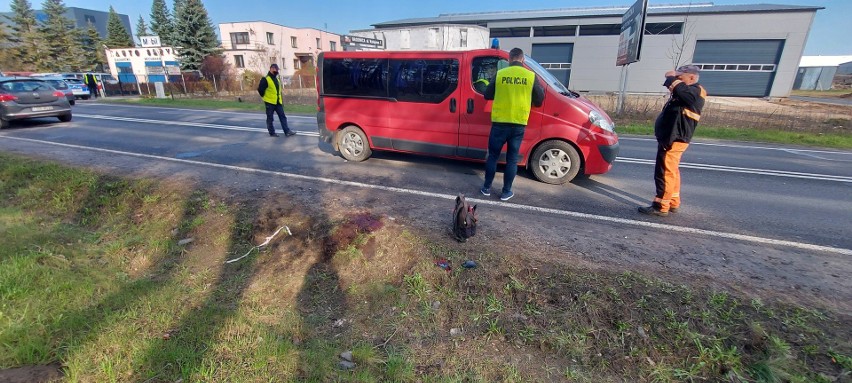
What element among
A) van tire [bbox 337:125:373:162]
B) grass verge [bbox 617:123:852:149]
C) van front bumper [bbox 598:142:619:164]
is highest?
van front bumper [bbox 598:142:619:164]

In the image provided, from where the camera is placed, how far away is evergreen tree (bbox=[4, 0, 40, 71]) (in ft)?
135

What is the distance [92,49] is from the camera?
51.6 metres

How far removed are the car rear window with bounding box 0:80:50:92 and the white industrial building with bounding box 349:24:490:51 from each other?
26.1 meters

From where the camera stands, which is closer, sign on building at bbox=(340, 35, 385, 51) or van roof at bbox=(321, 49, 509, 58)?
van roof at bbox=(321, 49, 509, 58)

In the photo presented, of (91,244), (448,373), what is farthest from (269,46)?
(448,373)

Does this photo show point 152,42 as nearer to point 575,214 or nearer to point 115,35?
point 575,214

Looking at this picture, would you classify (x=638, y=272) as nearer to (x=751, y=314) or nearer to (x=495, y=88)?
(x=751, y=314)

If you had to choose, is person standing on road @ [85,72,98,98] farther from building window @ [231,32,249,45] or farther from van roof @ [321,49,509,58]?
van roof @ [321,49,509,58]

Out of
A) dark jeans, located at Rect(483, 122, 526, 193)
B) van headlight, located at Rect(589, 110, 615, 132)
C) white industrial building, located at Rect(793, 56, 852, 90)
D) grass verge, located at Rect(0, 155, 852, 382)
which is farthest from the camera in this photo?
white industrial building, located at Rect(793, 56, 852, 90)

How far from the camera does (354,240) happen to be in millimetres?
3602

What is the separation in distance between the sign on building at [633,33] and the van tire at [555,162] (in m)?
12.5

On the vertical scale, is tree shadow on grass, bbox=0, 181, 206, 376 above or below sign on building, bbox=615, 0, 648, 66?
below

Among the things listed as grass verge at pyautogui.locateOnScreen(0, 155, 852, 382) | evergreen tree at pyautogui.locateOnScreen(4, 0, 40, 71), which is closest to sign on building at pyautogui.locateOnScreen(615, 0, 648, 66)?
grass verge at pyautogui.locateOnScreen(0, 155, 852, 382)

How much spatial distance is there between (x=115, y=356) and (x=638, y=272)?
388 centimetres
